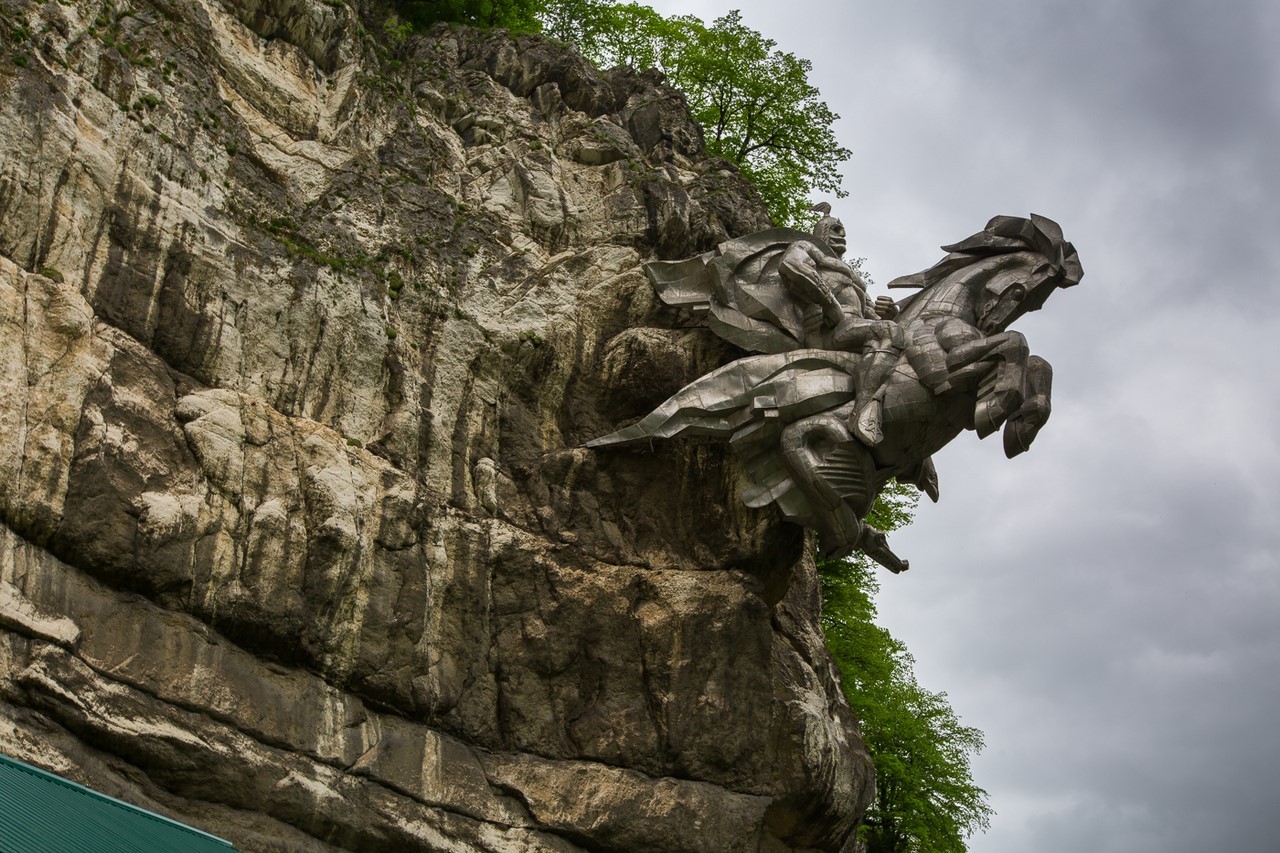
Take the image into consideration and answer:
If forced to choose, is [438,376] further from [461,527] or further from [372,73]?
[372,73]

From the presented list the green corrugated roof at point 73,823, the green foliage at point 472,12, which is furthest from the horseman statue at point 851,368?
the green foliage at point 472,12

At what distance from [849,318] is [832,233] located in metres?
1.97

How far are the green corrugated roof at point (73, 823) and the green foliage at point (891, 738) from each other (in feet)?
56.2

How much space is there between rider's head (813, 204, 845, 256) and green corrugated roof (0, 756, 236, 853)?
10716 mm

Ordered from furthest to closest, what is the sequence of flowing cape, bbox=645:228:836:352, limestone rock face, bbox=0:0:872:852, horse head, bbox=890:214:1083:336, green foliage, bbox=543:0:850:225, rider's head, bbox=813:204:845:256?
green foliage, bbox=543:0:850:225
rider's head, bbox=813:204:845:256
flowing cape, bbox=645:228:836:352
horse head, bbox=890:214:1083:336
limestone rock face, bbox=0:0:872:852

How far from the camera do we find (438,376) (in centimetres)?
1691

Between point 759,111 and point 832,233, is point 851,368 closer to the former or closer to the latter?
point 832,233

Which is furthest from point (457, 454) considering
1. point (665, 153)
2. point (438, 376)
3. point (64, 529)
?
point (665, 153)

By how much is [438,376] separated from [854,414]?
15.0ft

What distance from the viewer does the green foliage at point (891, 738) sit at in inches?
1076

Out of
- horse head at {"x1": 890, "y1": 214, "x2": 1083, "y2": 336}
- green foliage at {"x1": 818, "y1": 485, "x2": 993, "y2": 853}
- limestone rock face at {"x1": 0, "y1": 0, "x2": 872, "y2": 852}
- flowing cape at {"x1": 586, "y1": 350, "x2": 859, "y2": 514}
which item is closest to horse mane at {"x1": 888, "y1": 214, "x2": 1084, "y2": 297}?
horse head at {"x1": 890, "y1": 214, "x2": 1083, "y2": 336}

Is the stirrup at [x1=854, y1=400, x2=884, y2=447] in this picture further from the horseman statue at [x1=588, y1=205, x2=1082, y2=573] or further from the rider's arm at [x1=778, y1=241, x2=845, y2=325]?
the rider's arm at [x1=778, y1=241, x2=845, y2=325]

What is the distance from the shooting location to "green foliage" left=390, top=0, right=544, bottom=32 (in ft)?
80.6

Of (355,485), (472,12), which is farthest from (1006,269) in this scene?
(472,12)
